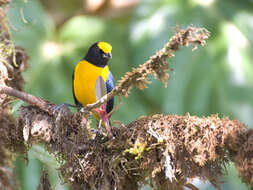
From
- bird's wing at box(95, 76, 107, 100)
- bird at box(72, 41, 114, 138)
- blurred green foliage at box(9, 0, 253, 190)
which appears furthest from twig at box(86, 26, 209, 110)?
blurred green foliage at box(9, 0, 253, 190)

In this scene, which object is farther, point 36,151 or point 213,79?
point 213,79

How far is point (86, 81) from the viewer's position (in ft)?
9.31

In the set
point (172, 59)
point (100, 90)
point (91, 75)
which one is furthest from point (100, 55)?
point (172, 59)

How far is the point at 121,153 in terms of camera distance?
5.62 ft

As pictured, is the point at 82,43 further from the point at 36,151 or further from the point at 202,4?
the point at 36,151

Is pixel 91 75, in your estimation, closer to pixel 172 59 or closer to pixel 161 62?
pixel 161 62

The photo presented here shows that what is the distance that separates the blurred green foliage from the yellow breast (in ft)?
4.61

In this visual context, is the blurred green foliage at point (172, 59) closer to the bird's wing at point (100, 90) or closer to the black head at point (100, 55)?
the black head at point (100, 55)

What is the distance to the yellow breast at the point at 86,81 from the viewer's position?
2.82m

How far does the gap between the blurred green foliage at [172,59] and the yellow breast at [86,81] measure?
1.40 metres

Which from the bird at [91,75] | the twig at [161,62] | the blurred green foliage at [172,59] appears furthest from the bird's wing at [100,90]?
the blurred green foliage at [172,59]

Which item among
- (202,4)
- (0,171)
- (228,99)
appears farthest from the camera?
(202,4)

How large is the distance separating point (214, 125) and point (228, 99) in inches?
109

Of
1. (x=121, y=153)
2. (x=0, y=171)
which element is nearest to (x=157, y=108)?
(x=121, y=153)
